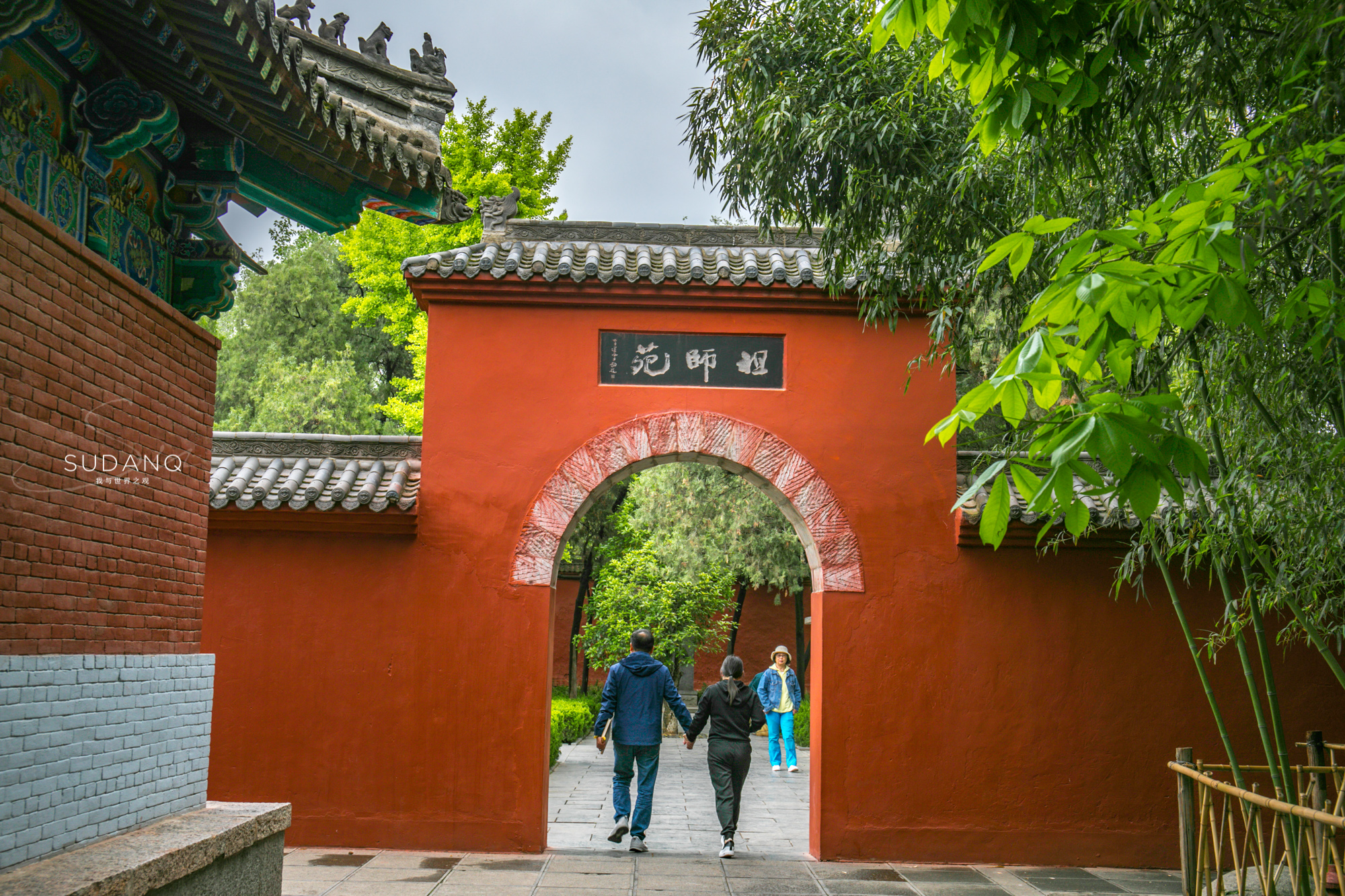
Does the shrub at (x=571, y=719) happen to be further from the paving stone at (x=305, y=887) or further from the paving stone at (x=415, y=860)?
the paving stone at (x=305, y=887)

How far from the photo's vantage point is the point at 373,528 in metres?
7.50

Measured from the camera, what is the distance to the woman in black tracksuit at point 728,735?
736cm

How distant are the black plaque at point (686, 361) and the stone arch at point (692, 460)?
0.94 ft

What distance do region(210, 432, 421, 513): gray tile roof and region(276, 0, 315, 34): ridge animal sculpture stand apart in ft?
10.5

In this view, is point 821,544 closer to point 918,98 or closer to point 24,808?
point 918,98

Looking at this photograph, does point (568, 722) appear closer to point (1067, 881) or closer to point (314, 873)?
point (314, 873)

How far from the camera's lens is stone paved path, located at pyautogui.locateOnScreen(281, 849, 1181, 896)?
20.4 feet

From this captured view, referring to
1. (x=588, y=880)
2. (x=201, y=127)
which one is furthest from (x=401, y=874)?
(x=201, y=127)

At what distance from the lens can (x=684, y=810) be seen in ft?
32.3

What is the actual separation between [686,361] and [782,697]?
672cm

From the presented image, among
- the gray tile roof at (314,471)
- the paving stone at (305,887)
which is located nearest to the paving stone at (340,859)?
the paving stone at (305,887)

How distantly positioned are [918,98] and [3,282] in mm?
5027

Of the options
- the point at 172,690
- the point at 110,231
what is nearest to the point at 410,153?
→ the point at 110,231

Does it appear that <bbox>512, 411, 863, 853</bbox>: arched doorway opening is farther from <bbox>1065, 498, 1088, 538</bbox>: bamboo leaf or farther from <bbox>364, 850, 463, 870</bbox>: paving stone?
<bbox>1065, 498, 1088, 538</bbox>: bamboo leaf
